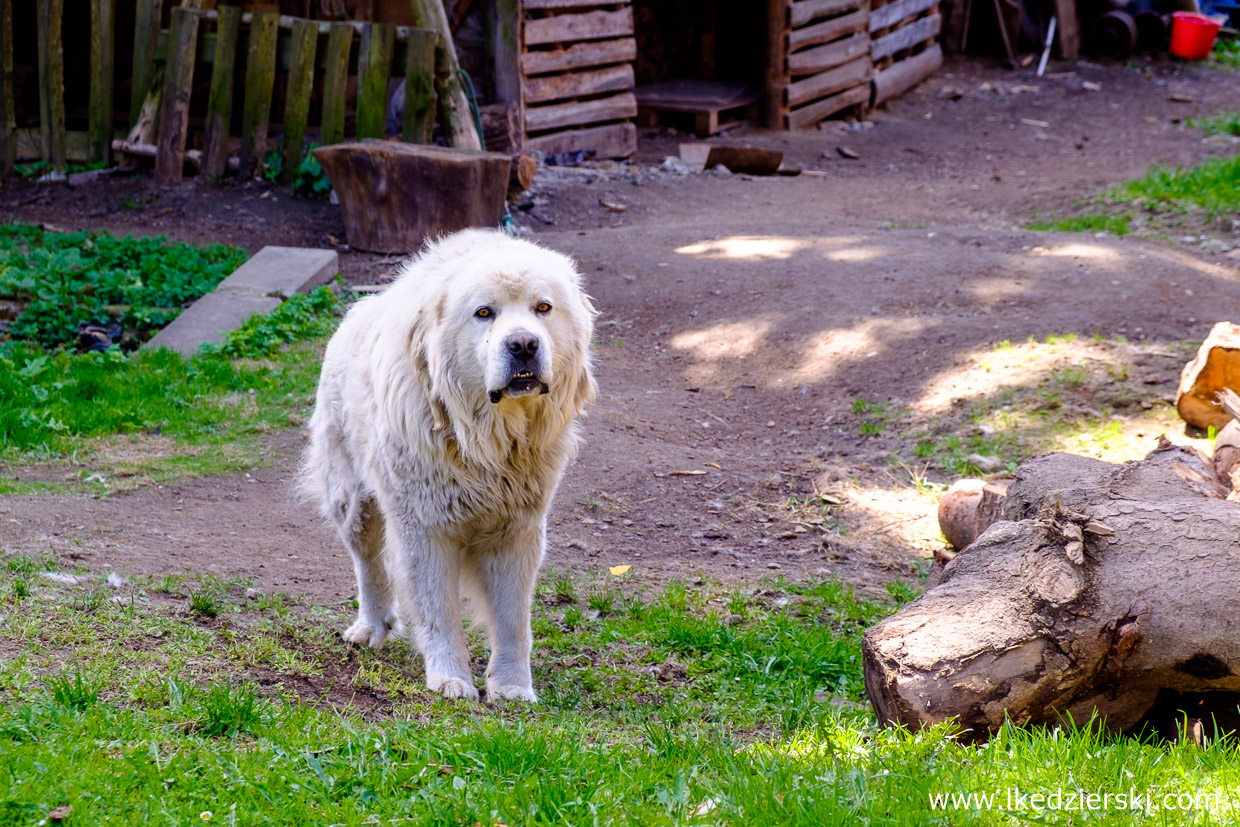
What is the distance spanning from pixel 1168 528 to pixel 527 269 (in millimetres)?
2262

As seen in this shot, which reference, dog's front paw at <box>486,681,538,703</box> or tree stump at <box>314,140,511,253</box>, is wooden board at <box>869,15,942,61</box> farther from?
dog's front paw at <box>486,681,538,703</box>

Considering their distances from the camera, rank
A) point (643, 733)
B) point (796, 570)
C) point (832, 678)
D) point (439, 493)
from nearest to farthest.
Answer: point (643, 733)
point (439, 493)
point (832, 678)
point (796, 570)

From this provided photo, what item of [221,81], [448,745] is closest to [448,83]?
[221,81]

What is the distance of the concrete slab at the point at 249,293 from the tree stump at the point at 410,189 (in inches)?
20.8

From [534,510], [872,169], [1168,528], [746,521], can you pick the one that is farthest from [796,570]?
[872,169]

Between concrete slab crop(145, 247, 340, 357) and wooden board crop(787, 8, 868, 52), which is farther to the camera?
wooden board crop(787, 8, 868, 52)

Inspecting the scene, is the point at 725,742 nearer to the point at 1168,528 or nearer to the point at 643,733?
the point at 643,733

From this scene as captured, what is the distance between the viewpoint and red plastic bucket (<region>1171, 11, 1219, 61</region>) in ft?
64.3

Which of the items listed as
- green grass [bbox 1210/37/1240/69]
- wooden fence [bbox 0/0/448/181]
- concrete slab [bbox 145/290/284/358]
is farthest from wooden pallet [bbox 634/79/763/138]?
green grass [bbox 1210/37/1240/69]

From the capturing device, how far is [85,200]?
36.3 feet

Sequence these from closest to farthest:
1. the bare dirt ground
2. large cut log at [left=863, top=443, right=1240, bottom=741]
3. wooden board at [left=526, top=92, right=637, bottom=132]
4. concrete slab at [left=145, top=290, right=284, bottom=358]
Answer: large cut log at [left=863, top=443, right=1240, bottom=741]
the bare dirt ground
concrete slab at [left=145, top=290, right=284, bottom=358]
wooden board at [left=526, top=92, right=637, bottom=132]

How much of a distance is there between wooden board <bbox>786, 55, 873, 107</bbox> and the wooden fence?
23.3ft

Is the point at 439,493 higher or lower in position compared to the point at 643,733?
higher

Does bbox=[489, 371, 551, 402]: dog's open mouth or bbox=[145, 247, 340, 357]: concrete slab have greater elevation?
bbox=[489, 371, 551, 402]: dog's open mouth
